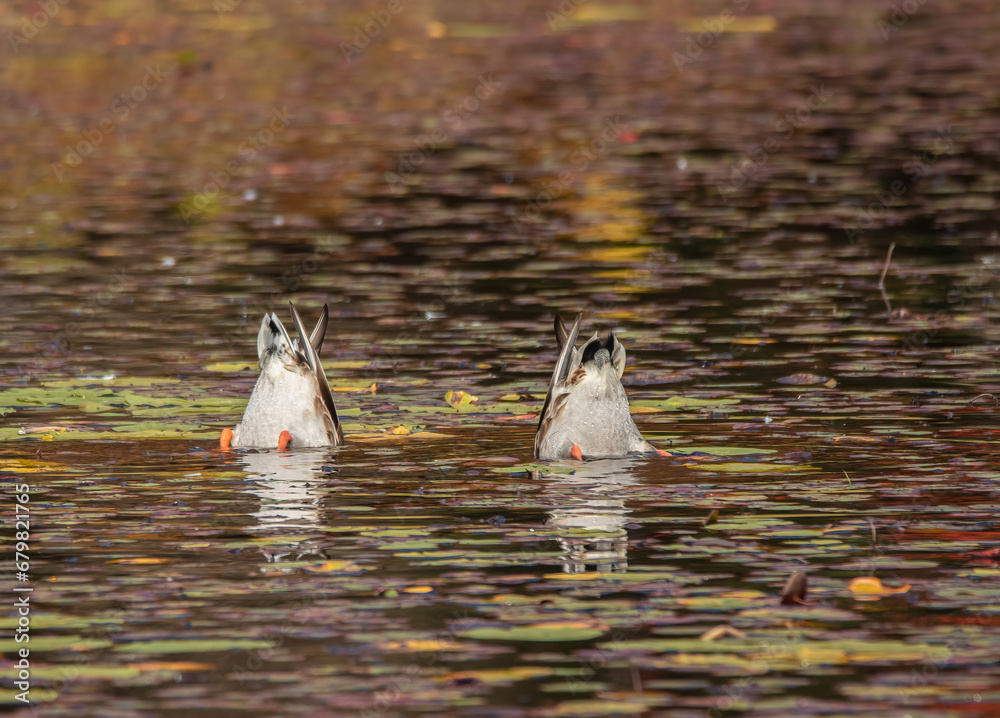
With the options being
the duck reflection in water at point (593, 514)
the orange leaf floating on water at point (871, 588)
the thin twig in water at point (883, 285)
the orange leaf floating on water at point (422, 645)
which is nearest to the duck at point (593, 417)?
the duck reflection in water at point (593, 514)

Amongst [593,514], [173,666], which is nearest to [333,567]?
[173,666]

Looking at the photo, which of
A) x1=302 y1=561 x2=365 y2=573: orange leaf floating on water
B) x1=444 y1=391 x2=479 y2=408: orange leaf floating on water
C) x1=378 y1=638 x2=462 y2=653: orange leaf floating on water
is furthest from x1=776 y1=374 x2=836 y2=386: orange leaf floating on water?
x1=378 y1=638 x2=462 y2=653: orange leaf floating on water

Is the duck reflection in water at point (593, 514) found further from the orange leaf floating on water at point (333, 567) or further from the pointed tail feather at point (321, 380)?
the pointed tail feather at point (321, 380)

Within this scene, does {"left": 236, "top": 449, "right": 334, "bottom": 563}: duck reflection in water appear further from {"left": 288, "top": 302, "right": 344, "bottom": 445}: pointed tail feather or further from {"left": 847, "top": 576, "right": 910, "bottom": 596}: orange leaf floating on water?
{"left": 847, "top": 576, "right": 910, "bottom": 596}: orange leaf floating on water

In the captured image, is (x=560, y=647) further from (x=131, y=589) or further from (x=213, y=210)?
(x=213, y=210)

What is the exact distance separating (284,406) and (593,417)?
6.14 ft

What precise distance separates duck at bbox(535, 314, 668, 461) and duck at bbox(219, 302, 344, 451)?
1.31 meters

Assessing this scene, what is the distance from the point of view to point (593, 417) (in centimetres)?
1060

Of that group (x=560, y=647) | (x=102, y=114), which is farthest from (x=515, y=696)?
(x=102, y=114)

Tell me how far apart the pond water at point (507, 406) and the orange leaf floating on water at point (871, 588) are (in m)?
0.02

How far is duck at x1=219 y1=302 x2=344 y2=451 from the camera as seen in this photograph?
35.9ft

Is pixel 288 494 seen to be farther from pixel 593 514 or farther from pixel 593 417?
pixel 593 417

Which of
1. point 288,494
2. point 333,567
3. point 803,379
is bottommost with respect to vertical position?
point 333,567

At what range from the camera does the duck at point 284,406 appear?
431 inches
